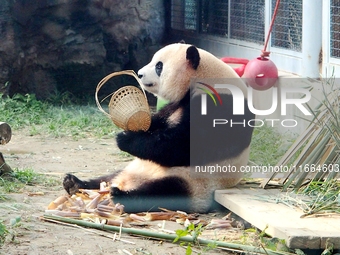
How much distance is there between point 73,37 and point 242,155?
543cm

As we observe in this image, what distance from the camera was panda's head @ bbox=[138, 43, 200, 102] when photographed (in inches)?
173

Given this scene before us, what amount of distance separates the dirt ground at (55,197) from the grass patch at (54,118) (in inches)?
10.5

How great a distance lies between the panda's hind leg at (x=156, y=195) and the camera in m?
4.23

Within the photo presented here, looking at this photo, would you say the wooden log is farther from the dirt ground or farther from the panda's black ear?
the panda's black ear

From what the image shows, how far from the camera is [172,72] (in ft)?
14.6

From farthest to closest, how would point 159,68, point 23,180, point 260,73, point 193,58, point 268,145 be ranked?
1. point 268,145
2. point 260,73
3. point 23,180
4. point 159,68
5. point 193,58

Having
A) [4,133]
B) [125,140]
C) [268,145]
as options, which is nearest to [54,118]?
[4,133]

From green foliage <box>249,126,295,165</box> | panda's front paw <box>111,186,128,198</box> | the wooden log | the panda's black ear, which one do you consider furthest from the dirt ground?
green foliage <box>249,126,295,165</box>

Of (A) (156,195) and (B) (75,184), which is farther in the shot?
(B) (75,184)

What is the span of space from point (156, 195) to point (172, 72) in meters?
0.86

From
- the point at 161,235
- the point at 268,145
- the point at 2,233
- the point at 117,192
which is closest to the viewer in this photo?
the point at 2,233

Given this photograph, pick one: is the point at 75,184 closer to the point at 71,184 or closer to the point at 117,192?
the point at 71,184

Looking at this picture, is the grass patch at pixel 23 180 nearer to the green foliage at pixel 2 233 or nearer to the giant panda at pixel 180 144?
the giant panda at pixel 180 144

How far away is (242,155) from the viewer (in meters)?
4.41
